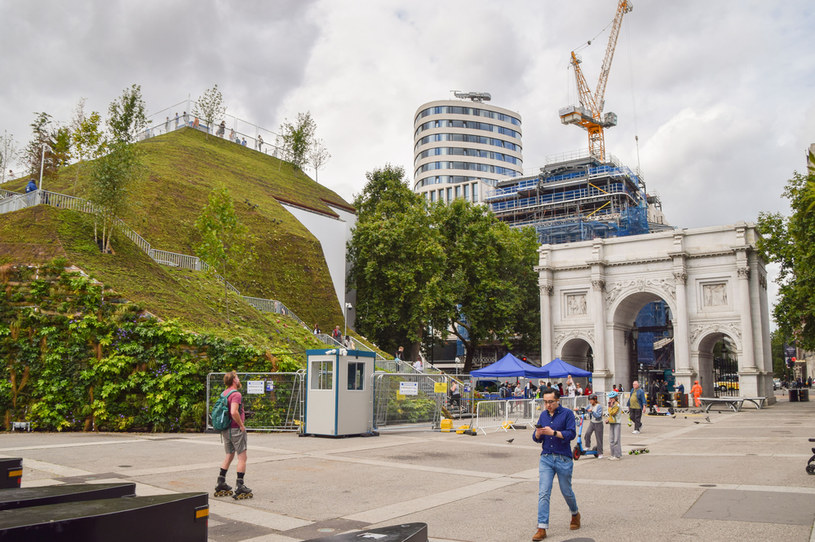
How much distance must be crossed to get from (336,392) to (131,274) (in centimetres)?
1265

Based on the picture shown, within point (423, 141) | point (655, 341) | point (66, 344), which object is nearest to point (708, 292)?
point (655, 341)

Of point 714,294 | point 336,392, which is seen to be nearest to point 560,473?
point 336,392

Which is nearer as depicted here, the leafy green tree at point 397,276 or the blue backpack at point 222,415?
the blue backpack at point 222,415

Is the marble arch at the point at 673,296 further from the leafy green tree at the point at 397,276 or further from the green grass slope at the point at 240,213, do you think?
the green grass slope at the point at 240,213

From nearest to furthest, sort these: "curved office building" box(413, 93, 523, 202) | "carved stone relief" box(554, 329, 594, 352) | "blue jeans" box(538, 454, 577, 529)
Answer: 1. "blue jeans" box(538, 454, 577, 529)
2. "carved stone relief" box(554, 329, 594, 352)
3. "curved office building" box(413, 93, 523, 202)

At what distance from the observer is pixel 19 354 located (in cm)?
1986

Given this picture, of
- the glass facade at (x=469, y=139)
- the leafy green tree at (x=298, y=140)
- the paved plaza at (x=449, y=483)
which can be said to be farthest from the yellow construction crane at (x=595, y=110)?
the paved plaza at (x=449, y=483)

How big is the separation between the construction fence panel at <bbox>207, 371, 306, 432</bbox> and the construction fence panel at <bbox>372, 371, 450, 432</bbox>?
2545mm

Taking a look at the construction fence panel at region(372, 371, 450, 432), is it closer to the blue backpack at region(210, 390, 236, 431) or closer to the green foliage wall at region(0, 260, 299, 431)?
the green foliage wall at region(0, 260, 299, 431)

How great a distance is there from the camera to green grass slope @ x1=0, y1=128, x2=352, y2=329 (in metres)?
40.4

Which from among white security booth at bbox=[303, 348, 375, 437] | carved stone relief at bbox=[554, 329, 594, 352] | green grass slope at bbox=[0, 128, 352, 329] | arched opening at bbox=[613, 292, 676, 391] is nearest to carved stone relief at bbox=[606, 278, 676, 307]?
arched opening at bbox=[613, 292, 676, 391]

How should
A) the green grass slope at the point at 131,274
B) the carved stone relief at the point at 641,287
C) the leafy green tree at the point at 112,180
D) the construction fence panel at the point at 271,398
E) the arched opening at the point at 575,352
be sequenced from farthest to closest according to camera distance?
the arched opening at the point at 575,352 < the carved stone relief at the point at 641,287 < the leafy green tree at the point at 112,180 < the green grass slope at the point at 131,274 < the construction fence panel at the point at 271,398

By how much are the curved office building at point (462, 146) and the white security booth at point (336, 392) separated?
310ft

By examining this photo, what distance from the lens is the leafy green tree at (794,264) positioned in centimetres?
3622
